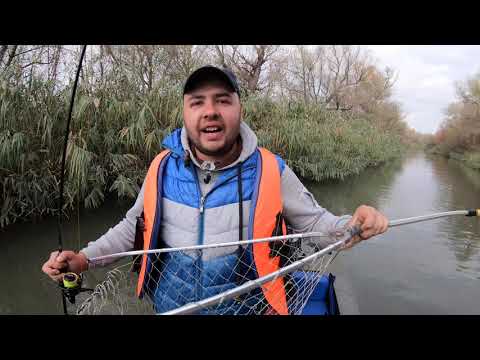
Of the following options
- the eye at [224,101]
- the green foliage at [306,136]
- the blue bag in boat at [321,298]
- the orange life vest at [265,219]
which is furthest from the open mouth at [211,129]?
the green foliage at [306,136]

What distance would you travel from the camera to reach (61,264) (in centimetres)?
146

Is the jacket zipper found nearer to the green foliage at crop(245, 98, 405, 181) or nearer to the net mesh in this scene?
the net mesh

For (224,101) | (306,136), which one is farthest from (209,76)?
(306,136)

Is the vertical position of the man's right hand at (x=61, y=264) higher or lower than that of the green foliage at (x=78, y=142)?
lower

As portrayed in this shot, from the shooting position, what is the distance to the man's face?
1558 millimetres

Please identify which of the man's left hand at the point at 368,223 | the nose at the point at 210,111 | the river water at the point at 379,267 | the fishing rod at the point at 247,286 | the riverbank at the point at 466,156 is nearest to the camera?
the fishing rod at the point at 247,286

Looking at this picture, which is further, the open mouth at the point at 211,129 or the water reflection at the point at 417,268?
the water reflection at the point at 417,268

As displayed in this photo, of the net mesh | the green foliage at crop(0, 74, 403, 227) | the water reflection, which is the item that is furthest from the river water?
the net mesh

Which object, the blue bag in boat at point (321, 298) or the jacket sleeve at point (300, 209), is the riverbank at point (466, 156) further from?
the jacket sleeve at point (300, 209)

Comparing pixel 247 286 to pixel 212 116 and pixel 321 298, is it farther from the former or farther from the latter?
pixel 321 298

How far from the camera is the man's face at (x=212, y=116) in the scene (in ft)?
5.11

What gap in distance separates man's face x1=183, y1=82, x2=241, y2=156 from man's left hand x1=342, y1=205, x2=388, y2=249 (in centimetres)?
74

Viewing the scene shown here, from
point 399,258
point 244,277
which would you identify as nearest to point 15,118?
point 244,277
